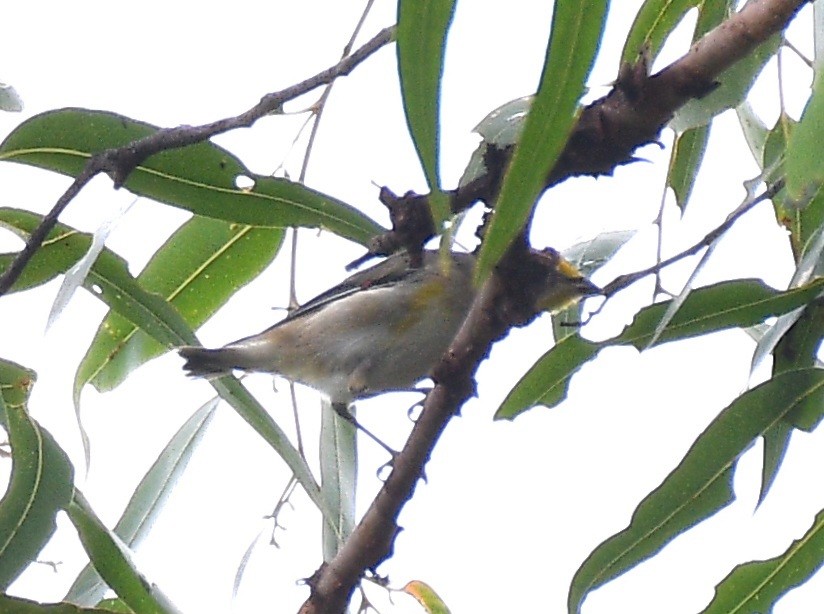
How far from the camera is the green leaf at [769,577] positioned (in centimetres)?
143

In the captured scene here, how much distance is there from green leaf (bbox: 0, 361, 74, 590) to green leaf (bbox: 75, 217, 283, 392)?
1.18ft

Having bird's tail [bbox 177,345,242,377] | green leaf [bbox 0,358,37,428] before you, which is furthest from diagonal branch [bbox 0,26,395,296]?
bird's tail [bbox 177,345,242,377]

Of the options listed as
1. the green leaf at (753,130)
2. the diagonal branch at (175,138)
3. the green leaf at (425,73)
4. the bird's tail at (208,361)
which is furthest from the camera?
the bird's tail at (208,361)

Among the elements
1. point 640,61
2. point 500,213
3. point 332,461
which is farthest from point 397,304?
point 500,213

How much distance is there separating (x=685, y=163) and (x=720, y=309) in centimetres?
32

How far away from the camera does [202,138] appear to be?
45.3 inches

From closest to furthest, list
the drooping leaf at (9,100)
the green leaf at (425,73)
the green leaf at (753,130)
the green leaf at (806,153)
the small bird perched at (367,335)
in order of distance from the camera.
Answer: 1. the green leaf at (425,73)
2. the green leaf at (806,153)
3. the drooping leaf at (9,100)
4. the green leaf at (753,130)
5. the small bird perched at (367,335)

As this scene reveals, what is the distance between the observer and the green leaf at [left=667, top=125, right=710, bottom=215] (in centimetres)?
163

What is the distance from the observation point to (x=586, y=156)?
1.01 m

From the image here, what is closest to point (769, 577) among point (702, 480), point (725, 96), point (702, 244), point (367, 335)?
point (702, 480)

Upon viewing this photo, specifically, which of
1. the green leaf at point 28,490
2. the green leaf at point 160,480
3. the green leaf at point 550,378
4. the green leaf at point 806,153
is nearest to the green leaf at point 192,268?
the green leaf at point 160,480

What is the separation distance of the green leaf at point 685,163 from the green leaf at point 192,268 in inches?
22.7

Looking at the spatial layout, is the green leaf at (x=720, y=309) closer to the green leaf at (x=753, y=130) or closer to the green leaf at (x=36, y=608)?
the green leaf at (x=753, y=130)

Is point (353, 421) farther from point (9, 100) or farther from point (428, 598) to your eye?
point (9, 100)
